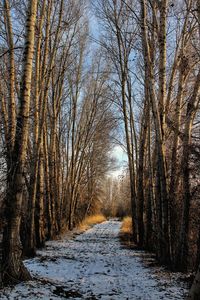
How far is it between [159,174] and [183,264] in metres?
2.27

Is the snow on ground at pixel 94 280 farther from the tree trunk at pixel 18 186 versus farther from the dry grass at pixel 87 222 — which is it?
the dry grass at pixel 87 222

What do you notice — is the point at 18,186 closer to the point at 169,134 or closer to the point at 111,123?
the point at 169,134

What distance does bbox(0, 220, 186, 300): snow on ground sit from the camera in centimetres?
621

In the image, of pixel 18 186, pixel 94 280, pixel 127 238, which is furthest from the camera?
pixel 127 238

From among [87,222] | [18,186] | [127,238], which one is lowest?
[127,238]

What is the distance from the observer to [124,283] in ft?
24.9

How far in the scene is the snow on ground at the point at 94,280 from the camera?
621 centimetres

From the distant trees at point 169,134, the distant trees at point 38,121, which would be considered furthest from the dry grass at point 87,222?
the distant trees at point 169,134

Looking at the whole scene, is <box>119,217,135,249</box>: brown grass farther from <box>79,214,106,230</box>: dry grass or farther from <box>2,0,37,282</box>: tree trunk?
<box>2,0,37,282</box>: tree trunk

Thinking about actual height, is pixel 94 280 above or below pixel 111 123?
below

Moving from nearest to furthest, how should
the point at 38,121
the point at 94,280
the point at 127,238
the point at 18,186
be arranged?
the point at 18,186 → the point at 94,280 → the point at 38,121 → the point at 127,238

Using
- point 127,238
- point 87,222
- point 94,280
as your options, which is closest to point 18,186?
point 94,280

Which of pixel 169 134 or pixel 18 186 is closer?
pixel 18 186

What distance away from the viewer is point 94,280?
779cm
